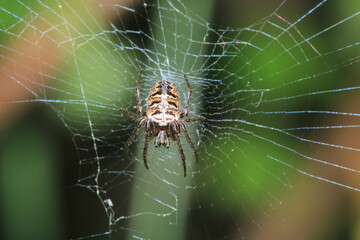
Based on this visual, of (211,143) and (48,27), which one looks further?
(211,143)

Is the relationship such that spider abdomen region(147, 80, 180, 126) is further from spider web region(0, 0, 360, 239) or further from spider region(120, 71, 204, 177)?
spider web region(0, 0, 360, 239)

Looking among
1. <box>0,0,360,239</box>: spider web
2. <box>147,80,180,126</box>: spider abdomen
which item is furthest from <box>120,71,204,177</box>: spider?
<box>0,0,360,239</box>: spider web

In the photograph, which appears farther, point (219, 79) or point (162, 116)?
point (162, 116)

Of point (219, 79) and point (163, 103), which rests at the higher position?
point (219, 79)

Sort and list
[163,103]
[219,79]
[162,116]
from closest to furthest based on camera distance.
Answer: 1. [219,79]
2. [163,103]
3. [162,116]

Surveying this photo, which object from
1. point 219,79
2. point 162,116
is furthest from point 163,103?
point 219,79

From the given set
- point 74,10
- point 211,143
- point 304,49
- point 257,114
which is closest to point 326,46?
Answer: point 304,49

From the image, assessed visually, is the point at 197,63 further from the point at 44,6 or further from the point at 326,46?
the point at 44,6

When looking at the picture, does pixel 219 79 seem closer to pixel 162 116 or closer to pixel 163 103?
pixel 163 103
